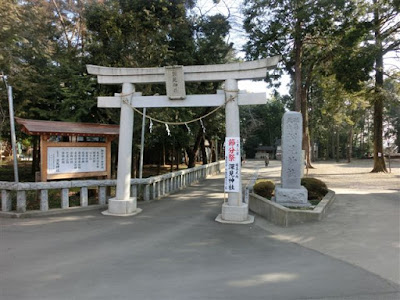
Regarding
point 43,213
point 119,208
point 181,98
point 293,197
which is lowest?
point 43,213

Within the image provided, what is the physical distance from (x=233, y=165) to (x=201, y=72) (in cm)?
277

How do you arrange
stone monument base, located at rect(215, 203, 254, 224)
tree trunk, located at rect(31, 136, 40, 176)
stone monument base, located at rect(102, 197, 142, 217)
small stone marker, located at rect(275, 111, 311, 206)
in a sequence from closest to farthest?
1. stone monument base, located at rect(215, 203, 254, 224)
2. stone monument base, located at rect(102, 197, 142, 217)
3. small stone marker, located at rect(275, 111, 311, 206)
4. tree trunk, located at rect(31, 136, 40, 176)

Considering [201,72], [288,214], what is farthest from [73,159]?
[288,214]

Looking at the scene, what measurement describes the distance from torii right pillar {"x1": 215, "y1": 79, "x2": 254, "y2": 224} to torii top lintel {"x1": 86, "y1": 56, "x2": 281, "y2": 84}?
0.29 metres

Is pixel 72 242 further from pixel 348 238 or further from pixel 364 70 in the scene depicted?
pixel 364 70

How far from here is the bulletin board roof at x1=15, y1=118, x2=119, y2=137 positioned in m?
8.49

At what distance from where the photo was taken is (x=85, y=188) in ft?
30.0

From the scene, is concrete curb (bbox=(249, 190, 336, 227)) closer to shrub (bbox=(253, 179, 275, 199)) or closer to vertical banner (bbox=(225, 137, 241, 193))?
vertical banner (bbox=(225, 137, 241, 193))

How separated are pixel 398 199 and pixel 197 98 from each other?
26.8 feet

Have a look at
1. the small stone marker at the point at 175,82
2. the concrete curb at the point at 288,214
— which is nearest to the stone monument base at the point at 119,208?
the small stone marker at the point at 175,82

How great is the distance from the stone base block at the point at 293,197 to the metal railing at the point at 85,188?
4715mm

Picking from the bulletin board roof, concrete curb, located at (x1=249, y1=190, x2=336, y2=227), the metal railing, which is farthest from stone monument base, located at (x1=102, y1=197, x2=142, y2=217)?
concrete curb, located at (x1=249, y1=190, x2=336, y2=227)

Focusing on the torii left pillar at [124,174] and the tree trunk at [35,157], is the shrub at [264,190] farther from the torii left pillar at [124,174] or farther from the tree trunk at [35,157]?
the tree trunk at [35,157]

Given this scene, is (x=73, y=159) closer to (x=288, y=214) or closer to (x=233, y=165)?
(x=233, y=165)
